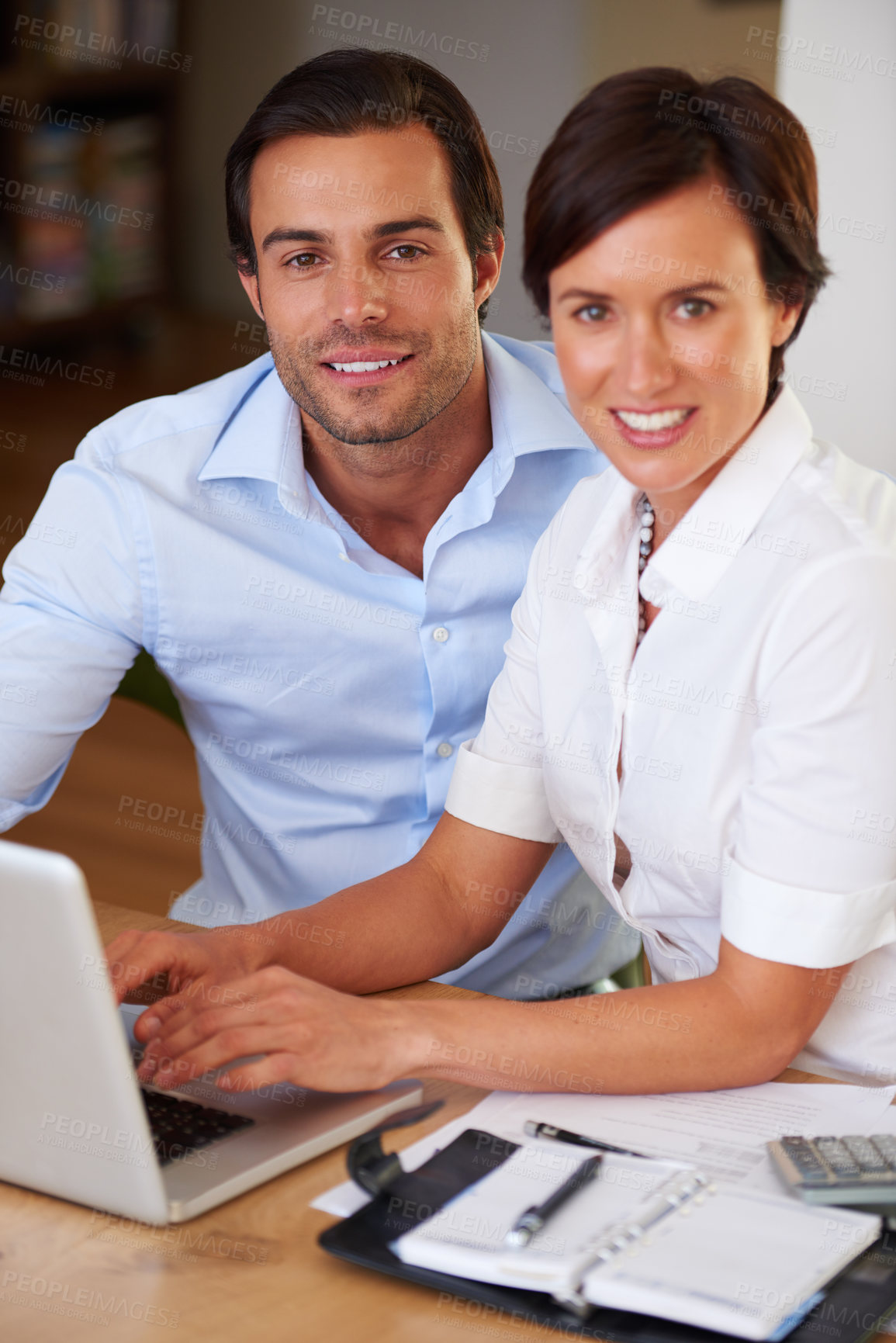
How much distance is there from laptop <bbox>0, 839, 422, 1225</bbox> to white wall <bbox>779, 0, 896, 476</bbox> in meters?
2.57

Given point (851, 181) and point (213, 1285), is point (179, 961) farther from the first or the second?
point (851, 181)

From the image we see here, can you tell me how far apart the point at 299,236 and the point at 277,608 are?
0.42m

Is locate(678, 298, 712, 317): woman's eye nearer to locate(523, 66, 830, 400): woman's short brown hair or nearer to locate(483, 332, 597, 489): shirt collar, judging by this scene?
locate(523, 66, 830, 400): woman's short brown hair

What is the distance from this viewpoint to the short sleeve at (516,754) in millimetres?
1399

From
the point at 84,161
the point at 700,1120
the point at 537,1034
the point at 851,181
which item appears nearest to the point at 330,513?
the point at 537,1034

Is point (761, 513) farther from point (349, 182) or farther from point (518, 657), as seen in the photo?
point (349, 182)

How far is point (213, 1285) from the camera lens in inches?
34.9

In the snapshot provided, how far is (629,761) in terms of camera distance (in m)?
1.27

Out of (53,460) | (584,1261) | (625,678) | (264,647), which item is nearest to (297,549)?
(264,647)

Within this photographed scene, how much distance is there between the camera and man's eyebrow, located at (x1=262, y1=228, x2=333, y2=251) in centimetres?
162

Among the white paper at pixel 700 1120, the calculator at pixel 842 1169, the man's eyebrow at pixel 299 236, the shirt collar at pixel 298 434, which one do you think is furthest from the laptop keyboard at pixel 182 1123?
the man's eyebrow at pixel 299 236

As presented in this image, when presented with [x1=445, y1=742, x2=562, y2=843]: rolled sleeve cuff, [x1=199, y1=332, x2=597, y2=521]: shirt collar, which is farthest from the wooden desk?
[x1=199, y1=332, x2=597, y2=521]: shirt collar

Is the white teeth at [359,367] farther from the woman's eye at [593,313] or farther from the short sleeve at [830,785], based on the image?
the short sleeve at [830,785]

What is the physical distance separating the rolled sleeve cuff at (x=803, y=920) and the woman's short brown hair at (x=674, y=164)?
1.54ft
